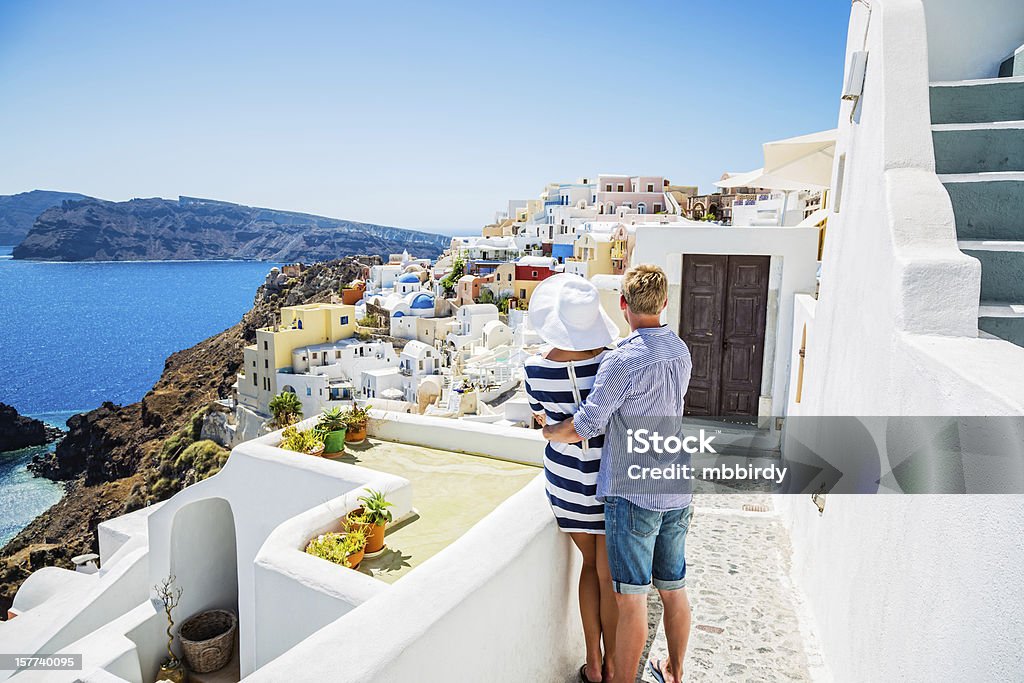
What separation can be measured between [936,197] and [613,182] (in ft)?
229

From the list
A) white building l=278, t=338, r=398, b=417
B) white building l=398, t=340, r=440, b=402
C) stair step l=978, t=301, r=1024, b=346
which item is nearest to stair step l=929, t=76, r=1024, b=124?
stair step l=978, t=301, r=1024, b=346

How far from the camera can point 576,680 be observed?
2.82 metres

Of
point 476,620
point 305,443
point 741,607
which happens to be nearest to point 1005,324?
point 741,607

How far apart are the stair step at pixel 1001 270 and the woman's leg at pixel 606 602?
1921 mm

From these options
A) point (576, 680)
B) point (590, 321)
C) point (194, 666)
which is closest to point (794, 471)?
point (576, 680)

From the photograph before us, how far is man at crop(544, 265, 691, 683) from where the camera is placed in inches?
89.3

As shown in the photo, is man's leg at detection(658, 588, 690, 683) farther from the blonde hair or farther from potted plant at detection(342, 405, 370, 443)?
potted plant at detection(342, 405, 370, 443)

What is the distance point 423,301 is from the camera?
5388cm

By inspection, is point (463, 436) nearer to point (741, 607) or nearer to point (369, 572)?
point (369, 572)

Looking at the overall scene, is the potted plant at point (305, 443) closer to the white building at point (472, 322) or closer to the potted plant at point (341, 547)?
the potted plant at point (341, 547)

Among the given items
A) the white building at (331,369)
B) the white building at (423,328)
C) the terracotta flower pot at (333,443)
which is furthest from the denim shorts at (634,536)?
the white building at (423,328)

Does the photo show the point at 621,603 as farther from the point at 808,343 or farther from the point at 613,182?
the point at 613,182

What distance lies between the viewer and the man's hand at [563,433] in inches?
91.7

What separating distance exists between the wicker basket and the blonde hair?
6.46 metres
